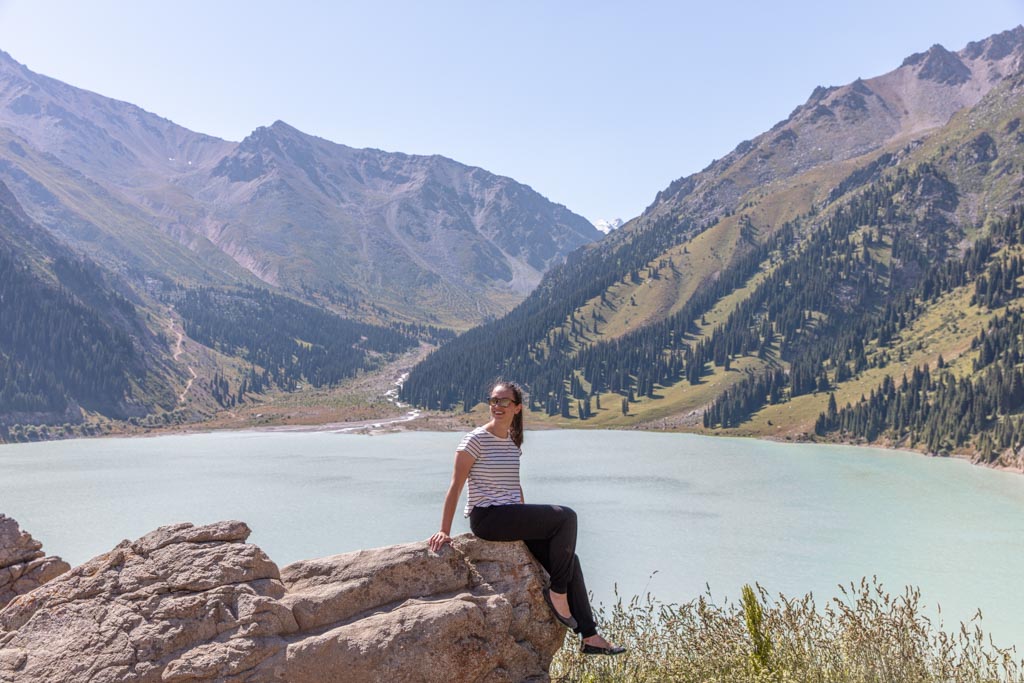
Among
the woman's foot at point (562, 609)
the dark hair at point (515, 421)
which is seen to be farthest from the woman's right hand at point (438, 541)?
the woman's foot at point (562, 609)

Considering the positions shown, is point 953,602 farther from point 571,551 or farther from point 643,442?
point 643,442

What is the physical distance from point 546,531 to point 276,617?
4.72 m

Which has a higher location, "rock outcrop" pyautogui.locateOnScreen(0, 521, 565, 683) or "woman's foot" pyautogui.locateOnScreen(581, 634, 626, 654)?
"rock outcrop" pyautogui.locateOnScreen(0, 521, 565, 683)

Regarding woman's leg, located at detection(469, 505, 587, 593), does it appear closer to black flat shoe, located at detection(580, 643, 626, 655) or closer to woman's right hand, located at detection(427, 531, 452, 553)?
woman's right hand, located at detection(427, 531, 452, 553)

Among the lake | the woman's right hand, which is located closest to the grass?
the woman's right hand

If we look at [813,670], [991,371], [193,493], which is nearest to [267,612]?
[813,670]

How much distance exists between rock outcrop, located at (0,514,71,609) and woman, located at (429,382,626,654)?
37.7 feet

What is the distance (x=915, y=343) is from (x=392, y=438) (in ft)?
463

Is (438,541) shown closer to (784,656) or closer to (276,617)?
(276,617)

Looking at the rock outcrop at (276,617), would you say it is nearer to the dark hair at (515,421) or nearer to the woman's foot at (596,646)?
the woman's foot at (596,646)

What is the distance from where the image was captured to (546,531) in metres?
12.9

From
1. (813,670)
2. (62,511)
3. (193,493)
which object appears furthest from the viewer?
(193,493)

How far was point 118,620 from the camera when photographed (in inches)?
457

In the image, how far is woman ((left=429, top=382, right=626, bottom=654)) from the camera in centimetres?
1270
